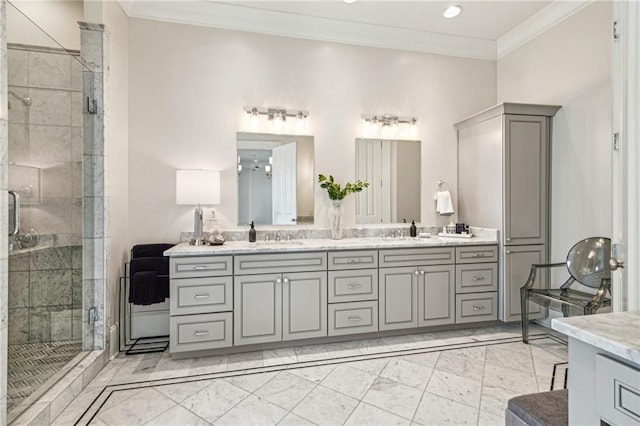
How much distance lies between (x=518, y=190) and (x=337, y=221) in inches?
71.2

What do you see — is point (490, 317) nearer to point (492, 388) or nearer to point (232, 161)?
point (492, 388)

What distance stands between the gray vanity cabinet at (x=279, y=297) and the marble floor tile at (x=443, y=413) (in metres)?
1.09

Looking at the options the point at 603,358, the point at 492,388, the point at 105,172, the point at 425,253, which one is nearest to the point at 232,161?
the point at 105,172

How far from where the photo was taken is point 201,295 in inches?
108

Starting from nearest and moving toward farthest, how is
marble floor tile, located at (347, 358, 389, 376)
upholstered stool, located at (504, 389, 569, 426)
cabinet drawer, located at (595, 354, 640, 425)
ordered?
1. cabinet drawer, located at (595, 354, 640, 425)
2. upholstered stool, located at (504, 389, 569, 426)
3. marble floor tile, located at (347, 358, 389, 376)

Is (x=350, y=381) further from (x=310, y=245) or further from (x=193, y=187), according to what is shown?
(x=193, y=187)

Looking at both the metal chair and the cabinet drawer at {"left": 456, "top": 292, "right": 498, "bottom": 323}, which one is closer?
the metal chair

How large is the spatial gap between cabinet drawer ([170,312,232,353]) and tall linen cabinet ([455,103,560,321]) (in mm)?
2666

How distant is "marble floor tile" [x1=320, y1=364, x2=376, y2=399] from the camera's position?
2.29 m

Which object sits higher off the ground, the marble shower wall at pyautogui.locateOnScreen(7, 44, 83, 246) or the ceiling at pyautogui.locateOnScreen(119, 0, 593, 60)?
the ceiling at pyautogui.locateOnScreen(119, 0, 593, 60)

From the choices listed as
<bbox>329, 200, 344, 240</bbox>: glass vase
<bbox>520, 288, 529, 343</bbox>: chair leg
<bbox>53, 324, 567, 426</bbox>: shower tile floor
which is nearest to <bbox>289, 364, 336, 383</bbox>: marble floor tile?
<bbox>53, 324, 567, 426</bbox>: shower tile floor

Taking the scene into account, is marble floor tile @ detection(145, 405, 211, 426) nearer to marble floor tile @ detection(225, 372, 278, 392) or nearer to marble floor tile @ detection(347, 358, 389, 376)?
marble floor tile @ detection(225, 372, 278, 392)

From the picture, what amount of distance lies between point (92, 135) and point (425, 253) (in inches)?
119

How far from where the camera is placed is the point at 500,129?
3309 mm
